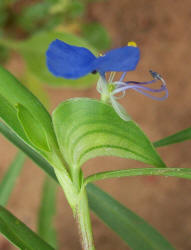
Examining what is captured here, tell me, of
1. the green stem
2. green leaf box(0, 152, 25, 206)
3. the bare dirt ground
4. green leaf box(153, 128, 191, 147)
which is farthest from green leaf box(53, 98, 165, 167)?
the bare dirt ground

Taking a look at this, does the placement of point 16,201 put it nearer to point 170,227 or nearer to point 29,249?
point 170,227

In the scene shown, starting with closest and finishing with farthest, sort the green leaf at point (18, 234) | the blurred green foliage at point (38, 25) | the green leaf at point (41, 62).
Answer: the green leaf at point (18, 234) < the green leaf at point (41, 62) < the blurred green foliage at point (38, 25)

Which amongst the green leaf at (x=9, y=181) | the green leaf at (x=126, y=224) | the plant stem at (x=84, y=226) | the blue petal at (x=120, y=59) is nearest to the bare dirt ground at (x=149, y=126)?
the green leaf at (x=9, y=181)

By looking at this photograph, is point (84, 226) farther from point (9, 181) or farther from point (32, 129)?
point (9, 181)

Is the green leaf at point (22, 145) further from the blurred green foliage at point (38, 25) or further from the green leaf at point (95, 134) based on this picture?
the blurred green foliage at point (38, 25)

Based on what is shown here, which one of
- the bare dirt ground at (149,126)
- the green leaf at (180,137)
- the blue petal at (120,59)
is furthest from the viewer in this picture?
the bare dirt ground at (149,126)

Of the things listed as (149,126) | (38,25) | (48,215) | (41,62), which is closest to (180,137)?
(48,215)

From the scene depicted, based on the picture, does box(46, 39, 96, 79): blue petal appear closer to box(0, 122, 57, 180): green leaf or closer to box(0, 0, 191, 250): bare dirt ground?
box(0, 122, 57, 180): green leaf
